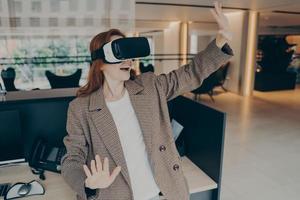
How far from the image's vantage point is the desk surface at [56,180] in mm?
1445

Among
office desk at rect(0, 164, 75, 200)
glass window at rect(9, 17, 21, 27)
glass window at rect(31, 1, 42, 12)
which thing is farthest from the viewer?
glass window at rect(9, 17, 21, 27)

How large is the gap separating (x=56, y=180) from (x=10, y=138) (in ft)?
1.20

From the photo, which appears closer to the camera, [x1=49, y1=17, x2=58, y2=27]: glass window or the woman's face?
the woman's face

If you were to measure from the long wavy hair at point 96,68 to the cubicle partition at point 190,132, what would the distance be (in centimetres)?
62

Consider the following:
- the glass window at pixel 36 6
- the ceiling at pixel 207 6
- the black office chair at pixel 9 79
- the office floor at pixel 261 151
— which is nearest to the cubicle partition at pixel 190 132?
the office floor at pixel 261 151

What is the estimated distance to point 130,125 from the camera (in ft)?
3.82

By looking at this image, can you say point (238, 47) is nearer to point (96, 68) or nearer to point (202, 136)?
point (202, 136)

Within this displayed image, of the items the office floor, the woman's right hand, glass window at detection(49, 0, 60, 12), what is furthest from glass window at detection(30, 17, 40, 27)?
the woman's right hand

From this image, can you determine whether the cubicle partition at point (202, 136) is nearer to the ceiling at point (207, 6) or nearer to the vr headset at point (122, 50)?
the vr headset at point (122, 50)

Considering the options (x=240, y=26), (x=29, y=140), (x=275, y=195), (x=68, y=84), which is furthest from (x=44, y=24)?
(x=240, y=26)

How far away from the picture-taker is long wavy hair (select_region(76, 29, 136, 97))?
3.71ft

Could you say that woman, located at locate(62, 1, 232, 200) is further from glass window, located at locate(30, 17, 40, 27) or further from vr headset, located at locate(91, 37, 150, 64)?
glass window, located at locate(30, 17, 40, 27)

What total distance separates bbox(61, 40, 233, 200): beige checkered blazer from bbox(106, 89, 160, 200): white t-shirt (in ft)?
0.08

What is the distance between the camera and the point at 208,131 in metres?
1.59
